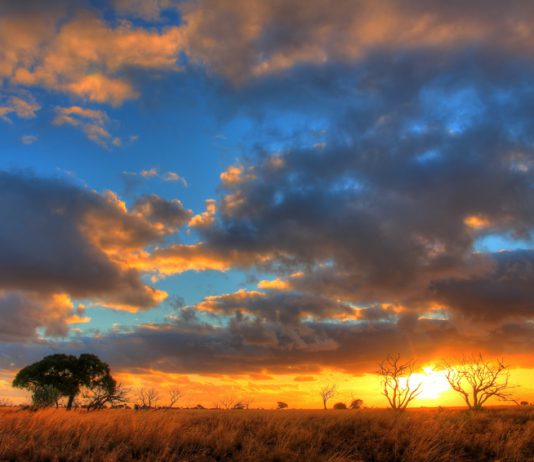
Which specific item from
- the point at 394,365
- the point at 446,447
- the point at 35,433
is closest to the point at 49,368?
the point at 394,365

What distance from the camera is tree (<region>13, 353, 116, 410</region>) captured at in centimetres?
6488

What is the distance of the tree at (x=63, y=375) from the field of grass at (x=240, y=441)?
173 feet

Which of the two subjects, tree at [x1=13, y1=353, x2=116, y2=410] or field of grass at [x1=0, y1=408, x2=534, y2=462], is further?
tree at [x1=13, y1=353, x2=116, y2=410]

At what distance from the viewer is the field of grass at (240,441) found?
48.1 feet

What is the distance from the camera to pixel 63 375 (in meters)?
66.0

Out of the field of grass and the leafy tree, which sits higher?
the field of grass

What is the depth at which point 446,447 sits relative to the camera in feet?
57.9

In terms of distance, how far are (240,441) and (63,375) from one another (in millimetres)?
58364

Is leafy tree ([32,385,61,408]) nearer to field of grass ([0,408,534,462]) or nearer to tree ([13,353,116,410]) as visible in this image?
tree ([13,353,116,410])

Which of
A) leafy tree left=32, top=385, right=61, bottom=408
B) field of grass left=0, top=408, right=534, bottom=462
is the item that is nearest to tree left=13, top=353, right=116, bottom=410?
leafy tree left=32, top=385, right=61, bottom=408

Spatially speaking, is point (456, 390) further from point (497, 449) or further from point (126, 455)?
point (126, 455)

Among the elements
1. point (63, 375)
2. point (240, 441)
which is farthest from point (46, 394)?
point (240, 441)

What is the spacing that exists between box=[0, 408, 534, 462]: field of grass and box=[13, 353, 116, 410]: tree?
52.6 m

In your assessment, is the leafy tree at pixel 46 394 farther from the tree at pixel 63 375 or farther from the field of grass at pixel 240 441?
the field of grass at pixel 240 441
